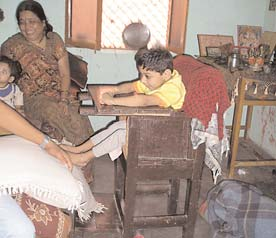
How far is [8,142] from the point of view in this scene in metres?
1.51

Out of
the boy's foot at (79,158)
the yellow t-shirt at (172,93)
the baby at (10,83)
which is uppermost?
the yellow t-shirt at (172,93)

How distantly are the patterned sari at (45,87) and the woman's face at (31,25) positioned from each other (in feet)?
0.22

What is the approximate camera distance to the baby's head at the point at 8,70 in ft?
8.18

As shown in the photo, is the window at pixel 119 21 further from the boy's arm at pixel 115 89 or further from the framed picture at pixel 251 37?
the boy's arm at pixel 115 89

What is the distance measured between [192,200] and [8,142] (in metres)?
0.98

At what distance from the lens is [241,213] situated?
216cm

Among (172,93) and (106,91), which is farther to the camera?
(106,91)

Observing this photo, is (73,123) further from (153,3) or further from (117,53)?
(153,3)

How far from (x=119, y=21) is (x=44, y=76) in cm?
86

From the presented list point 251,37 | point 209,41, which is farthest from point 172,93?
point 251,37

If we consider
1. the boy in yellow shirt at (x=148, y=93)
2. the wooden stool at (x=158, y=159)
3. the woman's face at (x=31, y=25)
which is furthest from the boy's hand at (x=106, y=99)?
the woman's face at (x=31, y=25)

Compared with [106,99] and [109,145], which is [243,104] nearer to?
[109,145]

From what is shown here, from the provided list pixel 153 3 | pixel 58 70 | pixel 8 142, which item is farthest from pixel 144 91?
pixel 153 3

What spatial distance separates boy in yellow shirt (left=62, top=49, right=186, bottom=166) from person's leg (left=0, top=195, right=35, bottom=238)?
0.63 m
